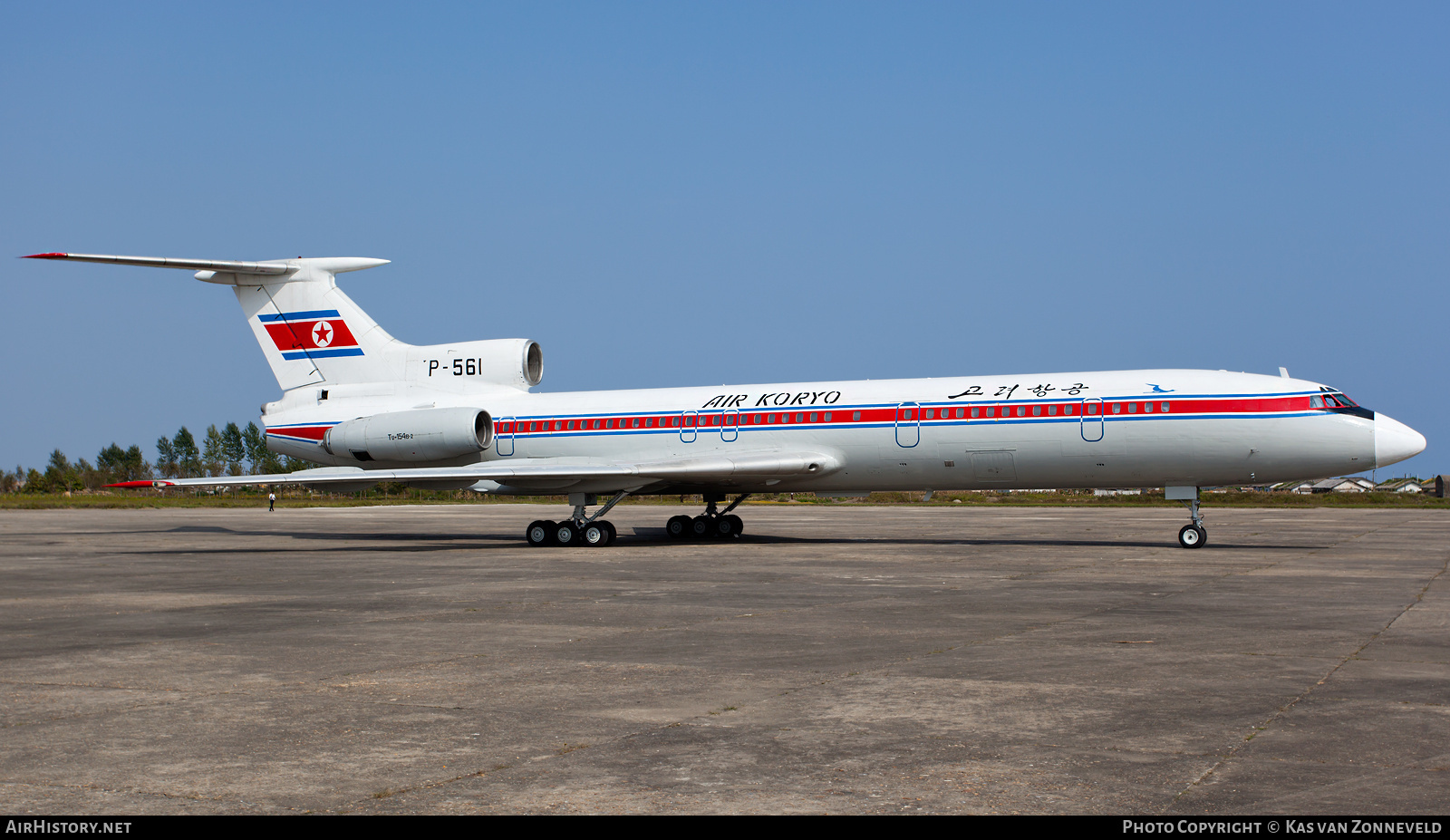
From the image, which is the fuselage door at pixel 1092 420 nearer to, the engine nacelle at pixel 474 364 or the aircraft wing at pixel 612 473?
the aircraft wing at pixel 612 473

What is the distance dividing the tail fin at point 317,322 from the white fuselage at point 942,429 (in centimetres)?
57

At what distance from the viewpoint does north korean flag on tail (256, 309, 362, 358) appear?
2672 centimetres

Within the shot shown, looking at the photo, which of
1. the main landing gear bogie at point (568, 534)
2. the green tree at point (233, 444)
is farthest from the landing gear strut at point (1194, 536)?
the green tree at point (233, 444)

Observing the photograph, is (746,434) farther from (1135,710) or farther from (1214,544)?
(1135,710)

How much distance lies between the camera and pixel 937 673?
26.9ft

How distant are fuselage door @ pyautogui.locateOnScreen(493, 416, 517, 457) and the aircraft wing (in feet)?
6.51

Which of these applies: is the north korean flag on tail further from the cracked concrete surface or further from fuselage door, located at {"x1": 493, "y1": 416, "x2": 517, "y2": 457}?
the cracked concrete surface

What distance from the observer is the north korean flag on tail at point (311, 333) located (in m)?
26.7

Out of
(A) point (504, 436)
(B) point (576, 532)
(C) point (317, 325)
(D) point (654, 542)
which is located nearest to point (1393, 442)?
(D) point (654, 542)

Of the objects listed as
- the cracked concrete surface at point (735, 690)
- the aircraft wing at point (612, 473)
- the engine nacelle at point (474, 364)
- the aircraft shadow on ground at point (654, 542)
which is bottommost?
the cracked concrete surface at point (735, 690)

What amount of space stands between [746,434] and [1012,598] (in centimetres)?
1144

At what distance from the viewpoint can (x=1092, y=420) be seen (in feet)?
70.3

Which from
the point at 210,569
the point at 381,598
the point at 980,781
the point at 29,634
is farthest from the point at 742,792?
the point at 210,569

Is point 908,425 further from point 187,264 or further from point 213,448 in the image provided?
point 213,448
